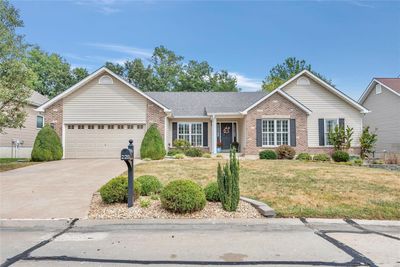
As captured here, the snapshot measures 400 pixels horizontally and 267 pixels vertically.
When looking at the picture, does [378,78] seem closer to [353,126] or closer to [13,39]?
[353,126]

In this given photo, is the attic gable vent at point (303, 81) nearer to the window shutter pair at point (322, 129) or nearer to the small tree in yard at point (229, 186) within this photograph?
the window shutter pair at point (322, 129)

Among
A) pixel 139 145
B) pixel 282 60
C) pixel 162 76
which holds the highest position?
pixel 282 60

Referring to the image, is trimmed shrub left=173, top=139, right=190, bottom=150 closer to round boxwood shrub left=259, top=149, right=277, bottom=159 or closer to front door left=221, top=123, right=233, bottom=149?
front door left=221, top=123, right=233, bottom=149

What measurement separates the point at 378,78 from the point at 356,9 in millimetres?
11824

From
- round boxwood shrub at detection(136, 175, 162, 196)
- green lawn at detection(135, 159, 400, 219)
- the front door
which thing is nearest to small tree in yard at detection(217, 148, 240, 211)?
green lawn at detection(135, 159, 400, 219)

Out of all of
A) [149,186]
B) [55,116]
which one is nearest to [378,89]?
[149,186]

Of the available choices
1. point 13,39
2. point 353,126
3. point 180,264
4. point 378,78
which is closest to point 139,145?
point 13,39

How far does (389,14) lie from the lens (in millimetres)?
14625

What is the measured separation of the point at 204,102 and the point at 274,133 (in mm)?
6806

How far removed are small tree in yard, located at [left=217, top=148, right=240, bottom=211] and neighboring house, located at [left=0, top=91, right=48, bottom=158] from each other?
776 inches

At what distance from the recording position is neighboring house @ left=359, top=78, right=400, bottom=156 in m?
22.7

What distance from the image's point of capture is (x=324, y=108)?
72.8ft

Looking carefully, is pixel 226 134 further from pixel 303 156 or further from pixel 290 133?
pixel 303 156

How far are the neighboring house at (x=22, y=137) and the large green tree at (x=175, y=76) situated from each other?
60.5 feet
